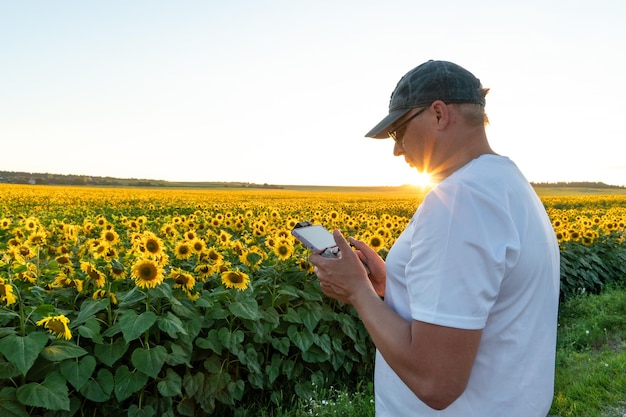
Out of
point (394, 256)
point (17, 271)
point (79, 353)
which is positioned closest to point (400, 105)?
point (394, 256)

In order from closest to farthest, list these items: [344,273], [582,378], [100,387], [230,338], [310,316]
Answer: [344,273]
[100,387]
[230,338]
[310,316]
[582,378]

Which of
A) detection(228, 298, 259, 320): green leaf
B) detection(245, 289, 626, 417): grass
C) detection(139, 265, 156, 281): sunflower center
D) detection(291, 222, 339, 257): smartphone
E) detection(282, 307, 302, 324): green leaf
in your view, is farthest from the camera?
detection(282, 307, 302, 324): green leaf

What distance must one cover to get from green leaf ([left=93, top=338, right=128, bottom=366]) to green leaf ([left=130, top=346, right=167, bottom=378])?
0.26 ft

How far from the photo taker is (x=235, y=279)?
4.09 m

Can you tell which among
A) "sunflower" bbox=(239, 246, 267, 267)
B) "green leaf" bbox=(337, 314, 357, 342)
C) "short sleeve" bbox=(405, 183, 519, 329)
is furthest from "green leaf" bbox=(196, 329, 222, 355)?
"short sleeve" bbox=(405, 183, 519, 329)

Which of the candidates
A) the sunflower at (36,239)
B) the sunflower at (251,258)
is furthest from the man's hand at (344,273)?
the sunflower at (36,239)

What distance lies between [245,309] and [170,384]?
0.71 metres

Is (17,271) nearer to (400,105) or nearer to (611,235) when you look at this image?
(400,105)

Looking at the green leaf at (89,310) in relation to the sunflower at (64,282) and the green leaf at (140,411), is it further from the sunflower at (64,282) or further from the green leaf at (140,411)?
the green leaf at (140,411)

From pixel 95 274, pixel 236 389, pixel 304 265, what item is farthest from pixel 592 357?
pixel 95 274

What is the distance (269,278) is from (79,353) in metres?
1.82

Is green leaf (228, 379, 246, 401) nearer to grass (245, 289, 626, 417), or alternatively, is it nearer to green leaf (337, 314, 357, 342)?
grass (245, 289, 626, 417)

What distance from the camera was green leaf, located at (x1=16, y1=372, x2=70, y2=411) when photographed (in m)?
2.82

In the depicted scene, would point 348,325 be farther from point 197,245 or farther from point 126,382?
point 126,382
